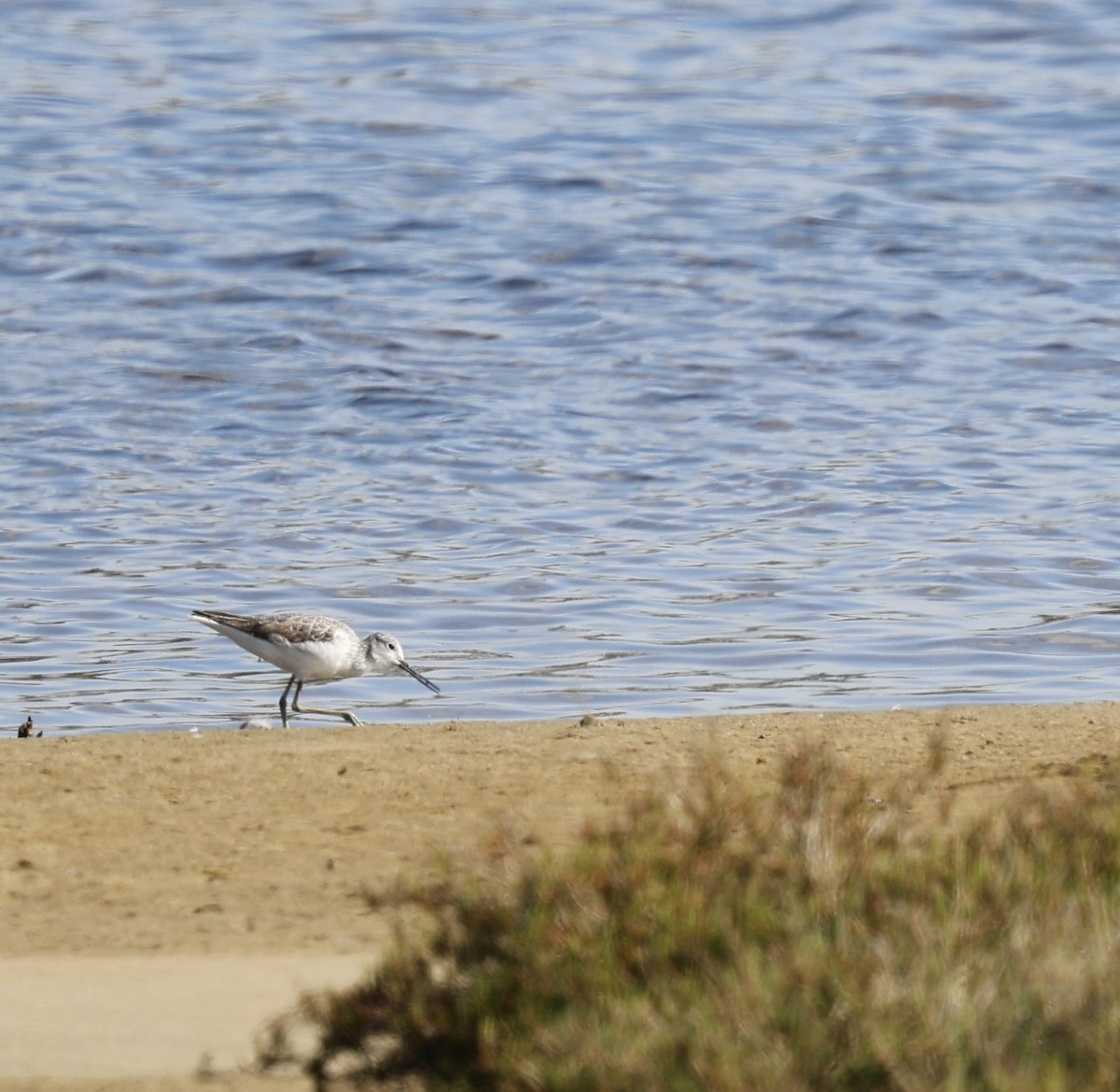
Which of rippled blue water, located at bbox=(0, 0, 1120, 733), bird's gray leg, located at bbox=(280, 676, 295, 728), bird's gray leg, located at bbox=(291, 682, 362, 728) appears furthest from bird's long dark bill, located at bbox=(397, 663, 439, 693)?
bird's gray leg, located at bbox=(280, 676, 295, 728)

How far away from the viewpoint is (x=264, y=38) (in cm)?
3488

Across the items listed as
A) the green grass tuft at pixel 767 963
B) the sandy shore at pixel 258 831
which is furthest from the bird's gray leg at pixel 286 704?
the green grass tuft at pixel 767 963

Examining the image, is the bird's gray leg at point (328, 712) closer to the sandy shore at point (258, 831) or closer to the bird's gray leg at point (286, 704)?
the bird's gray leg at point (286, 704)

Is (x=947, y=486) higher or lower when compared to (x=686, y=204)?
lower

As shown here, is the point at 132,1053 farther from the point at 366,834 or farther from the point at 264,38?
the point at 264,38

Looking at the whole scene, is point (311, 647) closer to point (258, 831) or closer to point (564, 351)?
point (258, 831)

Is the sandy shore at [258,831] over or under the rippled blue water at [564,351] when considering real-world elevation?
under

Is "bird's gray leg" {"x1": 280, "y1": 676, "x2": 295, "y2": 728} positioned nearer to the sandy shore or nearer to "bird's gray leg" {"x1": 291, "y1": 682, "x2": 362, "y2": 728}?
"bird's gray leg" {"x1": 291, "y1": 682, "x2": 362, "y2": 728}

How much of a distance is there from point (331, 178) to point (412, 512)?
488 inches

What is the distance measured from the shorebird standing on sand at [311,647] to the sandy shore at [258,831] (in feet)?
4.90

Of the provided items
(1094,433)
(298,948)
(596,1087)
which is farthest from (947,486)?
(596,1087)

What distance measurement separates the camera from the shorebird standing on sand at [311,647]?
11.3 m

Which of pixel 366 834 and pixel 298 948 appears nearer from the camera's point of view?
pixel 298 948

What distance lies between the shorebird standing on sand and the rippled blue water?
0.44m
